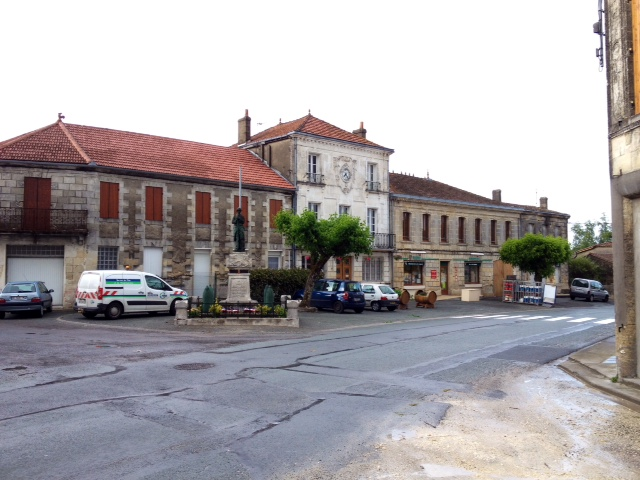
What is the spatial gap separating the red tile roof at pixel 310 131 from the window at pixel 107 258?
1176 cm

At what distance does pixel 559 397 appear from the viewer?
9234 mm

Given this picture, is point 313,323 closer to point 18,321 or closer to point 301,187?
point 18,321

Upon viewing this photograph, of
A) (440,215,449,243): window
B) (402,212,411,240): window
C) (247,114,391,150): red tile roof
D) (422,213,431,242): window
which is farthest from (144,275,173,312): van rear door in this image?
(440,215,449,243): window

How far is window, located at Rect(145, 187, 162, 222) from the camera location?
28688 mm

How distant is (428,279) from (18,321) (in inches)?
1013

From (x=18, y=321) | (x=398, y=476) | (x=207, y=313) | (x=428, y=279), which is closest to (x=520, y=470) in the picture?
(x=398, y=476)

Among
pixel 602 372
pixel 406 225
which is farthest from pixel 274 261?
pixel 602 372

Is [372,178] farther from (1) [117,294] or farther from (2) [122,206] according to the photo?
(1) [117,294]

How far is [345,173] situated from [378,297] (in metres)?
10.00

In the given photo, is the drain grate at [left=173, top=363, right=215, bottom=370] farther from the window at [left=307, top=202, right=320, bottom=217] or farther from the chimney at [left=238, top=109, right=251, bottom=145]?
the chimney at [left=238, top=109, right=251, bottom=145]

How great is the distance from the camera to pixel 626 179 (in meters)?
9.89

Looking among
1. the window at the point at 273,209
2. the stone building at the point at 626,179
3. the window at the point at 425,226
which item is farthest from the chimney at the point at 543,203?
the stone building at the point at 626,179

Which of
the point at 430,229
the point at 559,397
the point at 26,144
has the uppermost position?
the point at 26,144

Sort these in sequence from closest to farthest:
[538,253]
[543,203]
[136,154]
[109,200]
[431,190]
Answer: [109,200] < [136,154] < [538,253] < [431,190] < [543,203]
